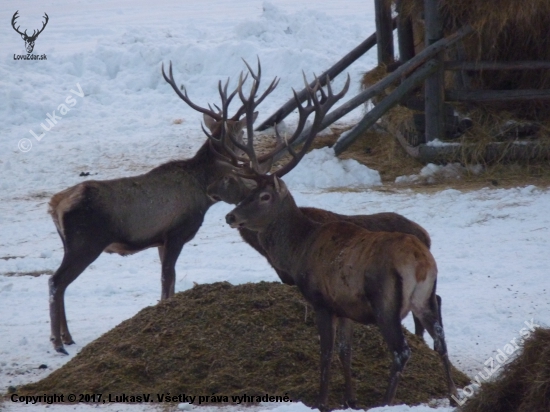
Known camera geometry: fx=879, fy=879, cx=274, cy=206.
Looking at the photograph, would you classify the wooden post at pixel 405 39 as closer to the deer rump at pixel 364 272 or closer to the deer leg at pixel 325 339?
the deer rump at pixel 364 272

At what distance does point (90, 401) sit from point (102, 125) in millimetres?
11148

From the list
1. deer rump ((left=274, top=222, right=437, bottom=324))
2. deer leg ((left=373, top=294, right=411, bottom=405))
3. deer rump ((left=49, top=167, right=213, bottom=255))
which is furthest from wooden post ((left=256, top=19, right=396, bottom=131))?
Result: deer leg ((left=373, top=294, right=411, bottom=405))

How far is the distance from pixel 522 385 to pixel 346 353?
1.42 meters

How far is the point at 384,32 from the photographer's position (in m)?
15.2

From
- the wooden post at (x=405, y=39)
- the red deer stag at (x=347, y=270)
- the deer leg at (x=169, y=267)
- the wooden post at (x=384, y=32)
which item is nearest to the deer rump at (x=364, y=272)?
the red deer stag at (x=347, y=270)

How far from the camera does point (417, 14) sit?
1393 cm

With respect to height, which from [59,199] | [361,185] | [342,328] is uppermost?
[59,199]

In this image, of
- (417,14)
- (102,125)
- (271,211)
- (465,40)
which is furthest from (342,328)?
(102,125)

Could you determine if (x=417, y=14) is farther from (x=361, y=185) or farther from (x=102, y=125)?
(x=102, y=125)

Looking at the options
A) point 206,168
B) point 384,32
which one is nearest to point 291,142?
point 206,168

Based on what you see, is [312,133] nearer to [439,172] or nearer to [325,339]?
[325,339]

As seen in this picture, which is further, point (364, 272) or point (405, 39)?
point (405, 39)

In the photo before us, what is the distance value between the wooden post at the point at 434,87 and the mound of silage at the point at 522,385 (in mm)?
7625

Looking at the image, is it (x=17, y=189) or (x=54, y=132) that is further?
(x=54, y=132)
